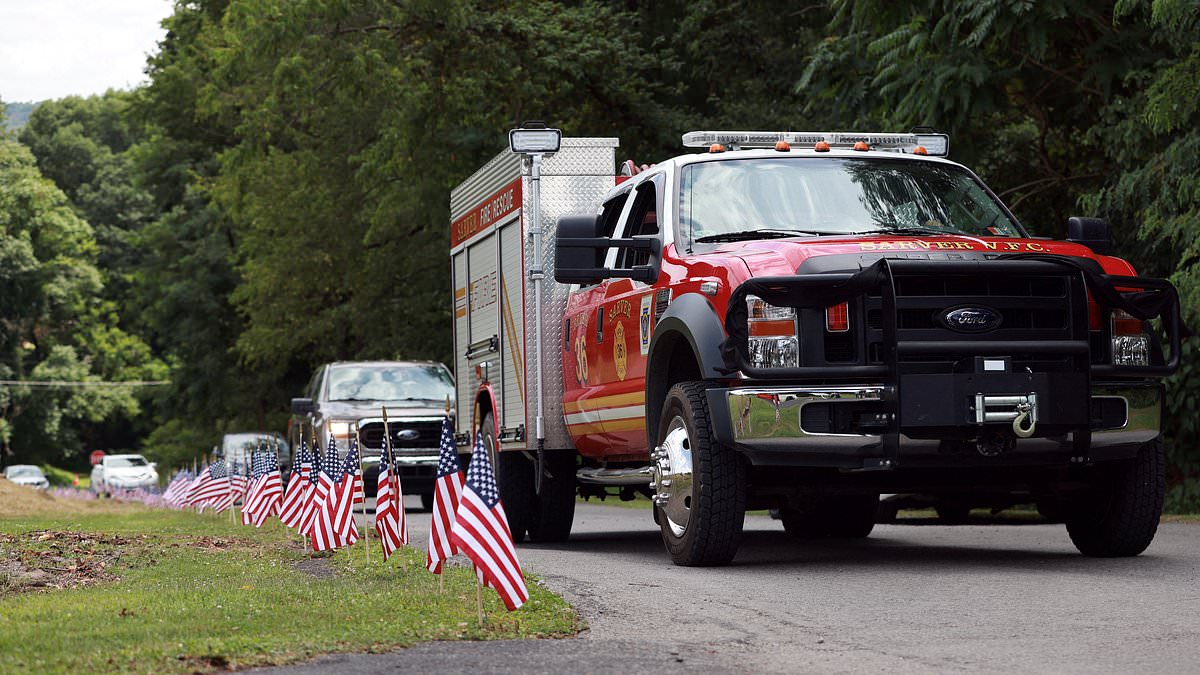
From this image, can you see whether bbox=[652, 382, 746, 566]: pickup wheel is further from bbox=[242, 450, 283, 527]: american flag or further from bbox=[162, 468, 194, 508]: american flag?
bbox=[162, 468, 194, 508]: american flag

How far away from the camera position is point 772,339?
33.4ft

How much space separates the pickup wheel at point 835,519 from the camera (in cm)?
1435

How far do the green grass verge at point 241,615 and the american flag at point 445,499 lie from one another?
0.22 meters

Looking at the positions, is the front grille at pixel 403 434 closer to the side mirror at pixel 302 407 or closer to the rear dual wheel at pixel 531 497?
the side mirror at pixel 302 407

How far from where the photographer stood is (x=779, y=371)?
10039 millimetres

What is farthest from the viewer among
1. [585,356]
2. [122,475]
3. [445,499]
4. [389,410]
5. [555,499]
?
[122,475]

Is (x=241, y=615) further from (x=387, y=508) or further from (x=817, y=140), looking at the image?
(x=817, y=140)

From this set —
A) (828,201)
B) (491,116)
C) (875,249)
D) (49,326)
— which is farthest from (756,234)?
(49,326)

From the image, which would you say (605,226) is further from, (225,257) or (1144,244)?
(225,257)

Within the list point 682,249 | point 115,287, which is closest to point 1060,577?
point 682,249

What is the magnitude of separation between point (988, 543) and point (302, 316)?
2970cm

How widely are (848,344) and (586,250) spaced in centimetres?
190

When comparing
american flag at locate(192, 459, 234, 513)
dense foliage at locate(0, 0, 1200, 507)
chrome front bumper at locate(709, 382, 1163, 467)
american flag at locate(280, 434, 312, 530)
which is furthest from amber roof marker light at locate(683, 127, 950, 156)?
american flag at locate(192, 459, 234, 513)

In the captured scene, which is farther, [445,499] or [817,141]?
[817,141]
